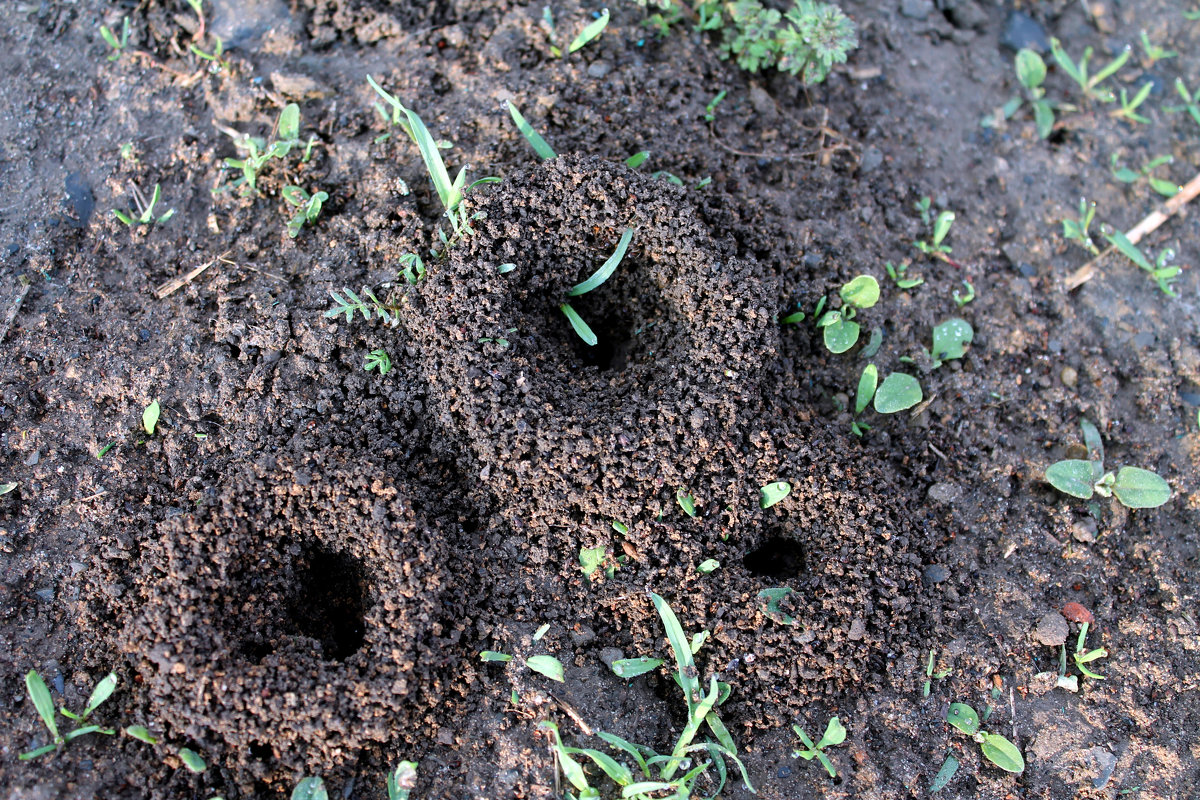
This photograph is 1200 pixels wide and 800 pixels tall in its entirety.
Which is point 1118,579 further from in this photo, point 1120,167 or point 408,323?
point 408,323

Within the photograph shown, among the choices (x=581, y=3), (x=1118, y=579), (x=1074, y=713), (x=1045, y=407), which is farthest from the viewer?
(x=581, y=3)

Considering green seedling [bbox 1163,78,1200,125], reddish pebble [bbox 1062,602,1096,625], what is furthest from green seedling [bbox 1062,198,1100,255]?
reddish pebble [bbox 1062,602,1096,625]

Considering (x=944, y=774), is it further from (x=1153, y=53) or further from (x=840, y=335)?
(x=1153, y=53)

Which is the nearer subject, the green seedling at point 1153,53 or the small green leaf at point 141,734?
the small green leaf at point 141,734

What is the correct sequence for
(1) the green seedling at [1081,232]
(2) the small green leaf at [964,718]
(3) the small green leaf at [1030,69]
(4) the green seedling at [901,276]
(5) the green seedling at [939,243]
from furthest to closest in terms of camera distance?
(3) the small green leaf at [1030,69] → (1) the green seedling at [1081,232] → (5) the green seedling at [939,243] → (4) the green seedling at [901,276] → (2) the small green leaf at [964,718]

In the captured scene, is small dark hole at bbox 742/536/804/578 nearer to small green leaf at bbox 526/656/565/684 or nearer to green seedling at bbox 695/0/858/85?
small green leaf at bbox 526/656/565/684

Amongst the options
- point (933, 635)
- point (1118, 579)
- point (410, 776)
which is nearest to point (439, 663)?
point (410, 776)

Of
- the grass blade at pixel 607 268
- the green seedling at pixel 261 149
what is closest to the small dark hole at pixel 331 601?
the grass blade at pixel 607 268

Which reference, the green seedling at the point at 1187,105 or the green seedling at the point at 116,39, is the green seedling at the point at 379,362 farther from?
the green seedling at the point at 1187,105
